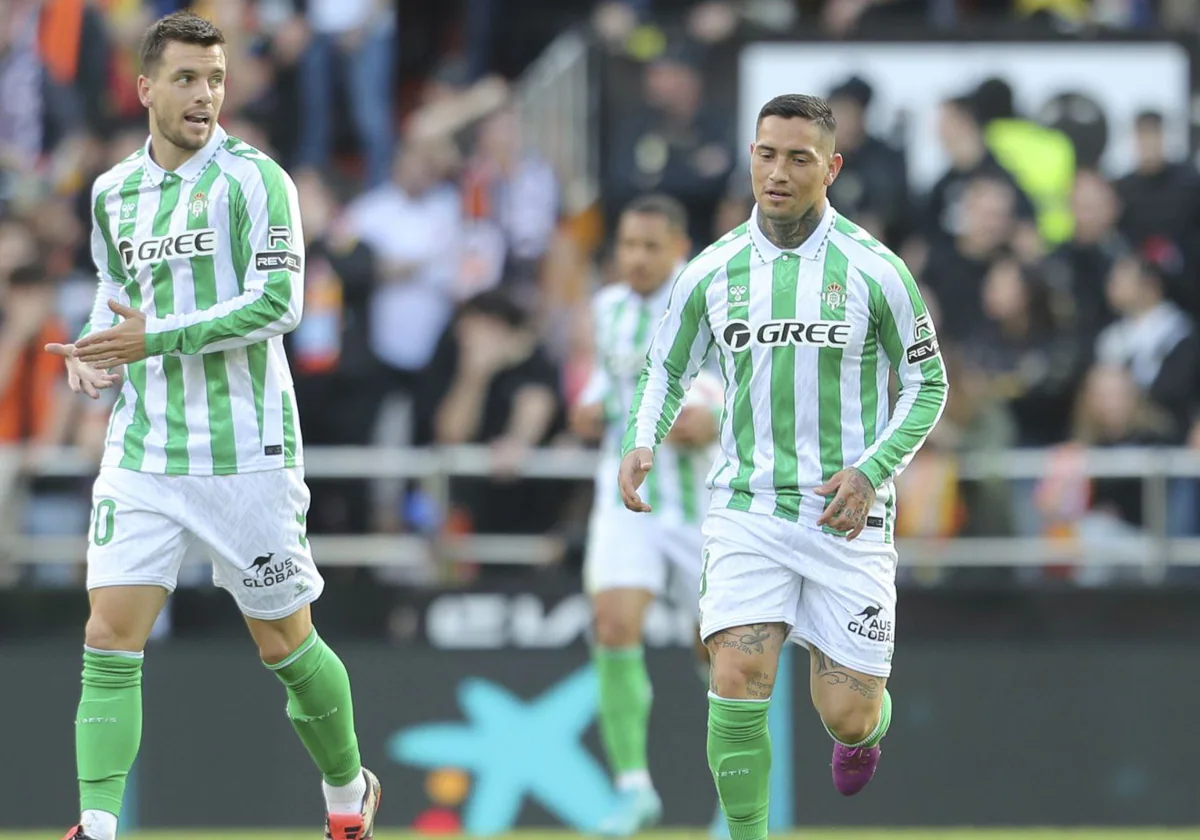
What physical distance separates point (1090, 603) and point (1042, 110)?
13.7 ft

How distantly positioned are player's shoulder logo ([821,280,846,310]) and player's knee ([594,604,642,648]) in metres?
2.88

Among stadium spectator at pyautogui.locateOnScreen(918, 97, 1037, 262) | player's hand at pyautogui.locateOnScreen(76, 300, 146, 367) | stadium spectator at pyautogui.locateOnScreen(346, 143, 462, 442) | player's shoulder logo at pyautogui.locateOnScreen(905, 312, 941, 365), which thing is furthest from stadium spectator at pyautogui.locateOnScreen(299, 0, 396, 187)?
player's shoulder logo at pyautogui.locateOnScreen(905, 312, 941, 365)

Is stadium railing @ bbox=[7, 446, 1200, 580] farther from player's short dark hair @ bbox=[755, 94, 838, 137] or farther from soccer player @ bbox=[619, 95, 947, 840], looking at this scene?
player's short dark hair @ bbox=[755, 94, 838, 137]

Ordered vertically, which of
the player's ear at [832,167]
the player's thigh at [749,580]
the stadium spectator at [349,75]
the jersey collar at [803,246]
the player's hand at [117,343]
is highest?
the stadium spectator at [349,75]

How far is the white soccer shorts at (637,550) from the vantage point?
10031mm

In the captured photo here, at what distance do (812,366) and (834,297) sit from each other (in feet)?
0.78

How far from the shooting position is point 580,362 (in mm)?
13227

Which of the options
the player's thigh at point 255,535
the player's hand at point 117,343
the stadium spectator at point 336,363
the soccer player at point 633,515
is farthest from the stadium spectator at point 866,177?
the player's hand at point 117,343

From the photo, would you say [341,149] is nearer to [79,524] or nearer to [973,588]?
[79,524]

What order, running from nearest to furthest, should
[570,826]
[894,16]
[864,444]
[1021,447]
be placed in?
[864,444], [570,826], [1021,447], [894,16]

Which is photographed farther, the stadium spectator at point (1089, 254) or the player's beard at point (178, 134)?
the stadium spectator at point (1089, 254)

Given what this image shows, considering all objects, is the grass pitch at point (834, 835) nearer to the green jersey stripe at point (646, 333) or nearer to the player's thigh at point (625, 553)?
the player's thigh at point (625, 553)

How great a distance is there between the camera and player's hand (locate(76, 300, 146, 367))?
735cm

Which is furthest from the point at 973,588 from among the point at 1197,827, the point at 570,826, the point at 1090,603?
the point at 570,826
